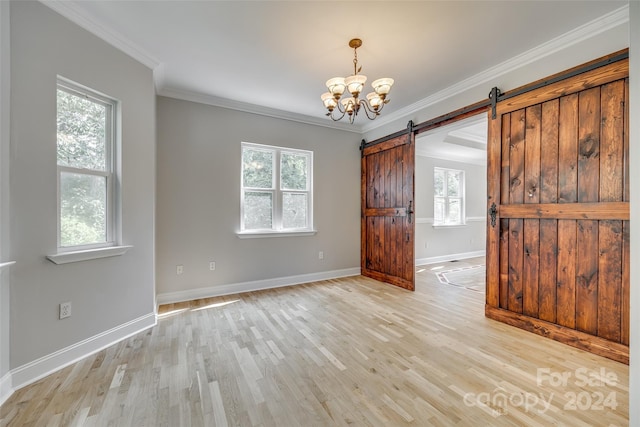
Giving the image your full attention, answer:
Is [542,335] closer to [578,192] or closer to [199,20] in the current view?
[578,192]

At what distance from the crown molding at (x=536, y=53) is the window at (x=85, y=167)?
3741 millimetres

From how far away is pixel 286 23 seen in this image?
233cm

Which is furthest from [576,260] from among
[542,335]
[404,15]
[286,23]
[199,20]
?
[199,20]

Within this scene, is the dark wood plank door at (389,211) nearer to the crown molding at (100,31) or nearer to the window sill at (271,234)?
the window sill at (271,234)

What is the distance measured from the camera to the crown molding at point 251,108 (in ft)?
11.8

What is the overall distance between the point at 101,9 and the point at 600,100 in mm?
4154

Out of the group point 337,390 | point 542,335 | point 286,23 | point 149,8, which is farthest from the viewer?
point 542,335

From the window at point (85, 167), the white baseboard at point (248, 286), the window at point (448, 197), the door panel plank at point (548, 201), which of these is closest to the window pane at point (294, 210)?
the white baseboard at point (248, 286)

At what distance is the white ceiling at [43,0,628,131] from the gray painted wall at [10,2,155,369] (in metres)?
0.22

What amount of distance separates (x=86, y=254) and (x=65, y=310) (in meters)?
0.45

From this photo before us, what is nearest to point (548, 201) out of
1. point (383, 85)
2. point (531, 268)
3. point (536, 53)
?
point (531, 268)

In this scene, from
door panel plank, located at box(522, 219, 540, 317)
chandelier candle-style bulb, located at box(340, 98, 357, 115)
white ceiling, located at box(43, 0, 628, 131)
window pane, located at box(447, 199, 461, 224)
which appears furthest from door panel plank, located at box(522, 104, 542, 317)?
window pane, located at box(447, 199, 461, 224)

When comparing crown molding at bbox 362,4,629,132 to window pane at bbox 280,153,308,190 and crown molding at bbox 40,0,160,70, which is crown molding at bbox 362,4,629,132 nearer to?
window pane at bbox 280,153,308,190

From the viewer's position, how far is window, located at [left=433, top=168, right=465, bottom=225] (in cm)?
671
